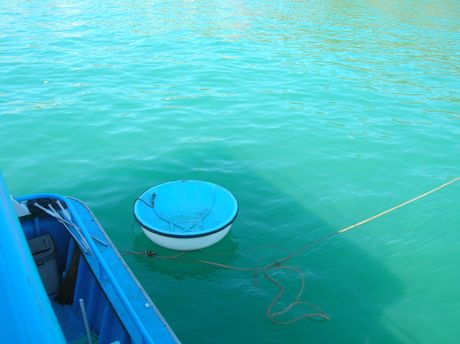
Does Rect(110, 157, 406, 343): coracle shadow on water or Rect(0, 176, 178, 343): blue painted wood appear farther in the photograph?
Rect(110, 157, 406, 343): coracle shadow on water

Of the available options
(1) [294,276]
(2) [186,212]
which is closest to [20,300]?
(1) [294,276]

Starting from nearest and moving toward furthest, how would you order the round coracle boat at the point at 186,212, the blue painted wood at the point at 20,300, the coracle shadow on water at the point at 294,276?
the blue painted wood at the point at 20,300, the coracle shadow on water at the point at 294,276, the round coracle boat at the point at 186,212

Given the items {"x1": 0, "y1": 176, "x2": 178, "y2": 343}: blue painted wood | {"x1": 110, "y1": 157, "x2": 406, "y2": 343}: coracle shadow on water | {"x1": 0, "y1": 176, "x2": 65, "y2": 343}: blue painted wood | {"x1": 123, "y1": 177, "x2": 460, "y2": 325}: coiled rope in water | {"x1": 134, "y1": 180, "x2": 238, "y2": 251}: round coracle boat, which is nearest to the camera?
{"x1": 0, "y1": 176, "x2": 65, "y2": 343}: blue painted wood

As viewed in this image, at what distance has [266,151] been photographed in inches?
322

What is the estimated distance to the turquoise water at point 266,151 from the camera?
493 cm

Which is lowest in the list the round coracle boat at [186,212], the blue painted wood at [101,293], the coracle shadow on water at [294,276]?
the coracle shadow on water at [294,276]

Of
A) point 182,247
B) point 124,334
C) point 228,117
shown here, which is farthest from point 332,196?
point 124,334

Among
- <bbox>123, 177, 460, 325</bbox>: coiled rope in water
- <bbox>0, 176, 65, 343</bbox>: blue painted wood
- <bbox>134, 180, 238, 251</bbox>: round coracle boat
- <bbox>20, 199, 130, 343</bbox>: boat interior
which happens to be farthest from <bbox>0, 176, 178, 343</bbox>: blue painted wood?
<bbox>0, 176, 65, 343</bbox>: blue painted wood

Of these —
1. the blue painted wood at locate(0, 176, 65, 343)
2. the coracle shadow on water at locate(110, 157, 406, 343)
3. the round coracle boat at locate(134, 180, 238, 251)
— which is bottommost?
the coracle shadow on water at locate(110, 157, 406, 343)

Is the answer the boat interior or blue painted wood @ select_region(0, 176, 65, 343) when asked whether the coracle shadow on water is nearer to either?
the boat interior

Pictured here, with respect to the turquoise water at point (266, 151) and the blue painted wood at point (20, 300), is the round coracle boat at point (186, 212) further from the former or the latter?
the blue painted wood at point (20, 300)

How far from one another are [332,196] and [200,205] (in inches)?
87.7

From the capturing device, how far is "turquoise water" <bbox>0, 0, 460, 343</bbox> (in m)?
4.93

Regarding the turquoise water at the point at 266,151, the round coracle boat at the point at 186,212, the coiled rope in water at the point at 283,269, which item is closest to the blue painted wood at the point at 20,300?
the turquoise water at the point at 266,151
